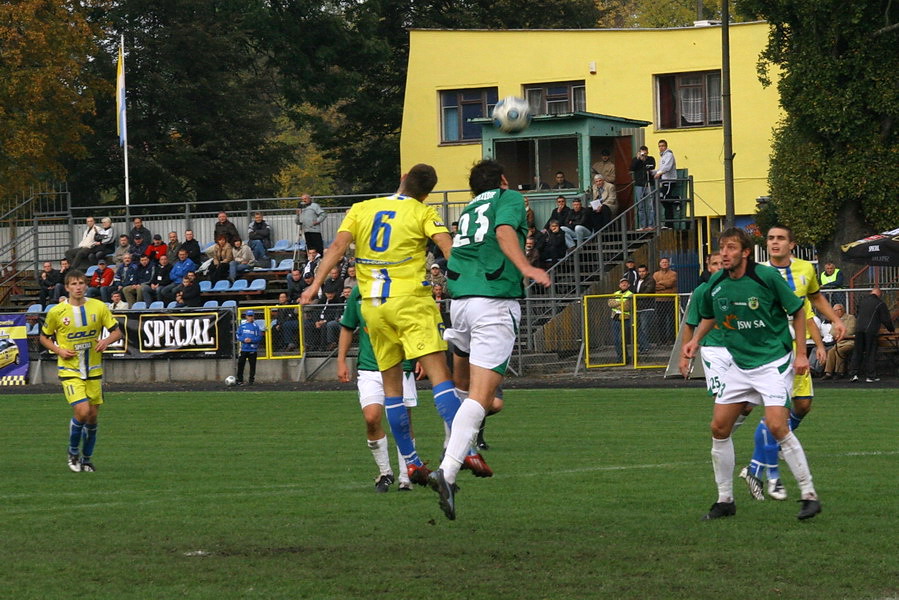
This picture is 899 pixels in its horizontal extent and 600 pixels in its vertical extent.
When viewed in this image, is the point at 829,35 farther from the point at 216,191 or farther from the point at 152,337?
the point at 216,191

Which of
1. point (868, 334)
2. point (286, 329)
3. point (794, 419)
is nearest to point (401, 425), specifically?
point (794, 419)

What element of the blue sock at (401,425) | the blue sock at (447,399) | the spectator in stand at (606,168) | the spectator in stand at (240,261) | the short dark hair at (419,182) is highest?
the spectator in stand at (606,168)

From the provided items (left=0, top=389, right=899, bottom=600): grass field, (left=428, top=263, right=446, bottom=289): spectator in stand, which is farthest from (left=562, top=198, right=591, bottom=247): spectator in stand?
(left=0, top=389, right=899, bottom=600): grass field

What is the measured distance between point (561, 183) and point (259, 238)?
7.76 metres

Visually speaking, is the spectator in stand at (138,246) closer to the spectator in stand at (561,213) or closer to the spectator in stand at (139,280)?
the spectator in stand at (139,280)

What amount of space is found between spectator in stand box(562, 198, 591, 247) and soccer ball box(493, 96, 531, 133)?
36.3 ft

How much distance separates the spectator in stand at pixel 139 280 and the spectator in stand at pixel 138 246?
1.28 ft

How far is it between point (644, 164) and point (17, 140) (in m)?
17.4

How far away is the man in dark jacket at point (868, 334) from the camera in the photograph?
2405cm

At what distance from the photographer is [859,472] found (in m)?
11.7

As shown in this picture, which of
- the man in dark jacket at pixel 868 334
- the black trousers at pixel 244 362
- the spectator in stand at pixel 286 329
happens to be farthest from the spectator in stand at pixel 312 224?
the man in dark jacket at pixel 868 334

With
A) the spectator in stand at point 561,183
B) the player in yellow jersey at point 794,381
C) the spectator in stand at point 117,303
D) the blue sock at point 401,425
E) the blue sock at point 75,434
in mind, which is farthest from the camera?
the spectator in stand at point 561,183

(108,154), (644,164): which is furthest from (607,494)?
(108,154)

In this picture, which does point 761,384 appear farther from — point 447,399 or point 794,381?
point 447,399
